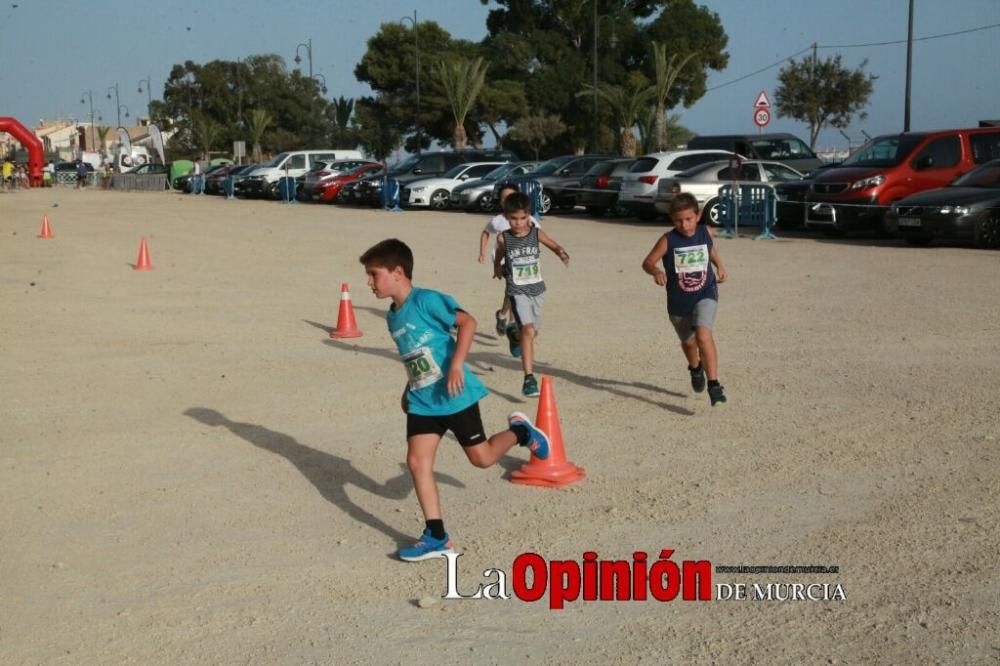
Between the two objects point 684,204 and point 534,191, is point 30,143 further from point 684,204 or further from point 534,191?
point 684,204

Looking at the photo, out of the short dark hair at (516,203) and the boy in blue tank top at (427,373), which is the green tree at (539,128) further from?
the boy in blue tank top at (427,373)

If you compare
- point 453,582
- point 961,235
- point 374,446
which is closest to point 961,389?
point 374,446

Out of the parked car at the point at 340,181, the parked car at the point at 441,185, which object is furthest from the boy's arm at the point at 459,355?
the parked car at the point at 340,181

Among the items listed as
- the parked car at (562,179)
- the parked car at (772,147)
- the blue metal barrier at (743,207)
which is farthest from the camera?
the parked car at (562,179)

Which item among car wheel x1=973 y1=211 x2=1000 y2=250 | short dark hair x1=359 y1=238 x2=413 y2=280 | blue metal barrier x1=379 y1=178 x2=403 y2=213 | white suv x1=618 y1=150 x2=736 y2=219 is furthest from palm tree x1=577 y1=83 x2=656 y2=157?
short dark hair x1=359 y1=238 x2=413 y2=280

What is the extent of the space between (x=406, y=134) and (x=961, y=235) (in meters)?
58.5

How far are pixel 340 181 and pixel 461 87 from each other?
21530 millimetres

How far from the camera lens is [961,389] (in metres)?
8.59

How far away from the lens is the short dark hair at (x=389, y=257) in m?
5.38

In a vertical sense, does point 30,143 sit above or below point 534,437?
above

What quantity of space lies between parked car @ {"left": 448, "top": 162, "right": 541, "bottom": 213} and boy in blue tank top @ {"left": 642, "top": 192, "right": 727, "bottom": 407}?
25.0 m

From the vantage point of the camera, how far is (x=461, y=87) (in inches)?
2469

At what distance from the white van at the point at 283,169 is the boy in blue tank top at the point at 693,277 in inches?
1599

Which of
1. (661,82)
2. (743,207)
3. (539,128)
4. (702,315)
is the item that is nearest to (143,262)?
(743,207)
